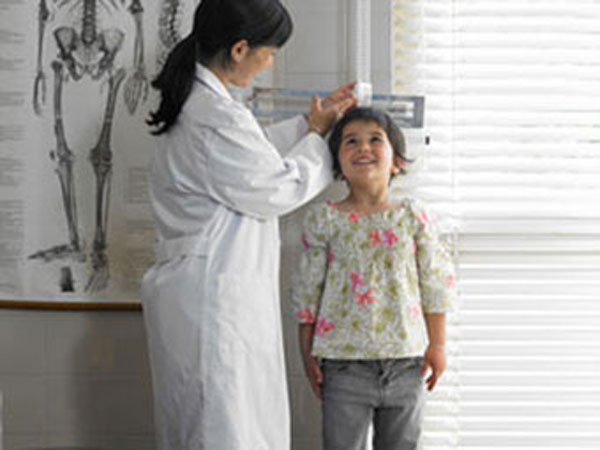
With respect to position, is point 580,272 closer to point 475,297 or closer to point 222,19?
point 475,297

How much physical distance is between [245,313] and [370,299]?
11.2 inches

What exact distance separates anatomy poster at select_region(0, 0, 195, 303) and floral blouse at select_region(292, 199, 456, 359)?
0.50m

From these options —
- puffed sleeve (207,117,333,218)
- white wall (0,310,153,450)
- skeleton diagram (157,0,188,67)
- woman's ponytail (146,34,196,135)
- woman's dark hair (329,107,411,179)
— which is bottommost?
white wall (0,310,153,450)

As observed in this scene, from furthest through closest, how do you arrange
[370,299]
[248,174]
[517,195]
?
[517,195], [370,299], [248,174]

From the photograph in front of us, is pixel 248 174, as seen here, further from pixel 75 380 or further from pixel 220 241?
pixel 75 380

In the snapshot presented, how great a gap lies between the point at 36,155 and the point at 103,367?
1.89 feet

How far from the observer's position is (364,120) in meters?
1.70

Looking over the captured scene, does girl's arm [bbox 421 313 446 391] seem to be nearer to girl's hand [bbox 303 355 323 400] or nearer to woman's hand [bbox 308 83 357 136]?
girl's hand [bbox 303 355 323 400]

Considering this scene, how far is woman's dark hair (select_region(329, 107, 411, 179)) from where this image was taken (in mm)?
1706

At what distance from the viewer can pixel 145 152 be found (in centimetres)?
196

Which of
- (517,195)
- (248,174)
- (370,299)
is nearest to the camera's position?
(248,174)

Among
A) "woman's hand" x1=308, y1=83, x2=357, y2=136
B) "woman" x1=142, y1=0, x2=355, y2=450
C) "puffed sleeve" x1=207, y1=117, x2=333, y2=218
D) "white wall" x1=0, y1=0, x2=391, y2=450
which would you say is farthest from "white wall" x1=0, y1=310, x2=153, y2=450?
"woman's hand" x1=308, y1=83, x2=357, y2=136

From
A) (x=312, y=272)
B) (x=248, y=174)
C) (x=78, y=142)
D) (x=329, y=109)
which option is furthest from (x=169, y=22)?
(x=312, y=272)

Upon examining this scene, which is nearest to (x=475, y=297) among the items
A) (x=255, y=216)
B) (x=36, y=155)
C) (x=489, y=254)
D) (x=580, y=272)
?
(x=489, y=254)
